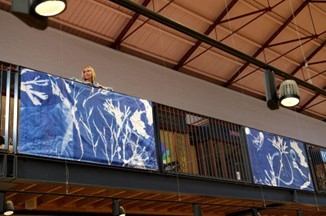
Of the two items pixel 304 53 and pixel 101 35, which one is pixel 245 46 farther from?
pixel 101 35

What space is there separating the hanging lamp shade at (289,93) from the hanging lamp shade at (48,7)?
8.87ft

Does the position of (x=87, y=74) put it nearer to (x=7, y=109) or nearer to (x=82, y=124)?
(x=82, y=124)

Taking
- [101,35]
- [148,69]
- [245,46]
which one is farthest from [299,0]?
[101,35]

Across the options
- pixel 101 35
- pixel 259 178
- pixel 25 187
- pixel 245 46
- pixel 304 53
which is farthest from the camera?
pixel 304 53

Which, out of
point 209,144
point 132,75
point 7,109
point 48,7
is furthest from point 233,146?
point 48,7

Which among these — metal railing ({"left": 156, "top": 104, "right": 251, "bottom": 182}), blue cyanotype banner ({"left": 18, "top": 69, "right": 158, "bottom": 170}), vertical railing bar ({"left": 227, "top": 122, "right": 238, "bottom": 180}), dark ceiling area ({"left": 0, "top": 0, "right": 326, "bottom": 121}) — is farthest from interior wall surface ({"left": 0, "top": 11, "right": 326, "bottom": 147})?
vertical railing bar ({"left": 227, "top": 122, "right": 238, "bottom": 180})

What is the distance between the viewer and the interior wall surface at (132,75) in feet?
29.3

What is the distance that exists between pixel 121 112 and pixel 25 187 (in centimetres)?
164

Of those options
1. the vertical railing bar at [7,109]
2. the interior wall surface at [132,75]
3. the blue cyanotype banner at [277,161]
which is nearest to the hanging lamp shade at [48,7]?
the vertical railing bar at [7,109]

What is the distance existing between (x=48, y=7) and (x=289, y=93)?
2.83 m

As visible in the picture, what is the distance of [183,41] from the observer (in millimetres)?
11945

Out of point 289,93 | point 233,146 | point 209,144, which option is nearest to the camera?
point 289,93

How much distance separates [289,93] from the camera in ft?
14.7

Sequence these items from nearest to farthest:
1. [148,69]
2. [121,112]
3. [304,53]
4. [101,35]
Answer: [121,112] → [101,35] → [148,69] → [304,53]
